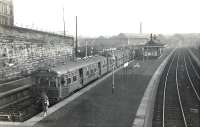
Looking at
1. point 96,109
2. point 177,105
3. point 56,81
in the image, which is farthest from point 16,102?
point 177,105

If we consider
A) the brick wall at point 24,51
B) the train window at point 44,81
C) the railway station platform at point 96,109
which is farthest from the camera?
the brick wall at point 24,51

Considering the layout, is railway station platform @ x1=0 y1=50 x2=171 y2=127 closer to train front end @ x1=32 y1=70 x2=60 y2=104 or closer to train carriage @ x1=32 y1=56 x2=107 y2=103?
train carriage @ x1=32 y1=56 x2=107 y2=103

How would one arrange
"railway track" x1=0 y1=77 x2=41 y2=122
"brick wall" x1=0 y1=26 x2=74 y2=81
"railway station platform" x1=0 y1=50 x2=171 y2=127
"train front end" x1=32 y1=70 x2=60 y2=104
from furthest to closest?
"brick wall" x1=0 y1=26 x2=74 y2=81 → "train front end" x1=32 y1=70 x2=60 y2=104 → "railway track" x1=0 y1=77 x2=41 y2=122 → "railway station platform" x1=0 y1=50 x2=171 y2=127

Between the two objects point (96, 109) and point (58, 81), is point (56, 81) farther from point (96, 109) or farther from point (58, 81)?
point (96, 109)

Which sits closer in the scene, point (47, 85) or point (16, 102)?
point (47, 85)

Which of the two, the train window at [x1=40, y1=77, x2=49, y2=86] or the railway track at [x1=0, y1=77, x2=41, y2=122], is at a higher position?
→ the train window at [x1=40, y1=77, x2=49, y2=86]

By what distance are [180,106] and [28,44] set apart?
18484 millimetres

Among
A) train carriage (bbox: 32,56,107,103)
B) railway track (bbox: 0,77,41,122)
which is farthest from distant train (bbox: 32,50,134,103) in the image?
railway track (bbox: 0,77,41,122)

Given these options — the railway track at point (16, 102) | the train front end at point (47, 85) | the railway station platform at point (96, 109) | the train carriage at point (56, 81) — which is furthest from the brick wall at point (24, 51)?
the railway station platform at point (96, 109)

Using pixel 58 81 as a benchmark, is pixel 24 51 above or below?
above

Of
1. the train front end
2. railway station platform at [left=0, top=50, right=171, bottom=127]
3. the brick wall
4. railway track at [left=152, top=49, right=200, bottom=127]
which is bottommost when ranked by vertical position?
railway track at [left=152, top=49, right=200, bottom=127]

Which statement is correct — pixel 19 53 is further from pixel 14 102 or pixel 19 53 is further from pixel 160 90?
pixel 160 90

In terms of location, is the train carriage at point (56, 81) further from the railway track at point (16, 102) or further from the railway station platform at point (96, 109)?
the railway track at point (16, 102)

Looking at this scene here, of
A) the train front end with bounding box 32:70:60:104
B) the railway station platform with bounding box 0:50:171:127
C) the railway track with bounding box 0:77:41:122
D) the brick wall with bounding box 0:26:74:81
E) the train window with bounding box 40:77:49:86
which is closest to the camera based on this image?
the railway station platform with bounding box 0:50:171:127
